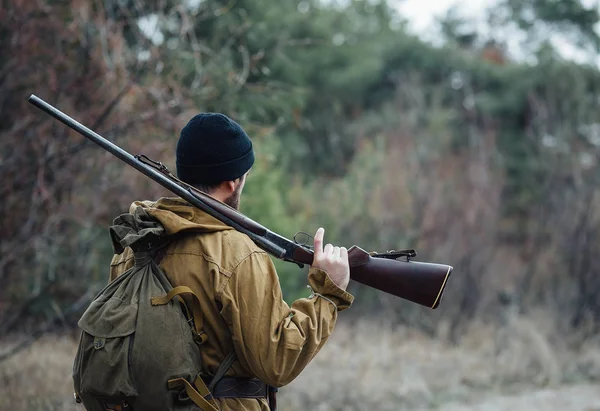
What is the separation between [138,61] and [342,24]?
13.7 metres

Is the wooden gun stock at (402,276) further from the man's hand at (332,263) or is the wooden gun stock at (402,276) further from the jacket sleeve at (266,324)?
the jacket sleeve at (266,324)

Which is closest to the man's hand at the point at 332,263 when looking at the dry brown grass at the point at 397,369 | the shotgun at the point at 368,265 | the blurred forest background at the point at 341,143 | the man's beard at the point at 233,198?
the shotgun at the point at 368,265

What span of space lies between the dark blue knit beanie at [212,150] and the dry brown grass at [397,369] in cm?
386

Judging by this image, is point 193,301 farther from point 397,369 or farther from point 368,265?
point 397,369

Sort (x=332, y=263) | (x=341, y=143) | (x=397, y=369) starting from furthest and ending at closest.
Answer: (x=341, y=143) < (x=397, y=369) < (x=332, y=263)

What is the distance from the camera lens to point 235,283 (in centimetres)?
256

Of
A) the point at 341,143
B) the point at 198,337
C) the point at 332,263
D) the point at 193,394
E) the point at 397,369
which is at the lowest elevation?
the point at 193,394

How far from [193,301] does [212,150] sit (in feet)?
1.80

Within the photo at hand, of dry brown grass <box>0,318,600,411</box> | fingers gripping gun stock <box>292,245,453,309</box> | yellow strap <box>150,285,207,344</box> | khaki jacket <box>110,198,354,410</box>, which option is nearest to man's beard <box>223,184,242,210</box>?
khaki jacket <box>110,198,354,410</box>

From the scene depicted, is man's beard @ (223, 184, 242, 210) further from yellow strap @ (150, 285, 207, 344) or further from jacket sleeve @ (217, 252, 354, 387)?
yellow strap @ (150, 285, 207, 344)

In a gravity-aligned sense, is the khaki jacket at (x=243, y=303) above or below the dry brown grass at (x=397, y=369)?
below

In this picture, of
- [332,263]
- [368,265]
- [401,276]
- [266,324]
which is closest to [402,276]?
[401,276]

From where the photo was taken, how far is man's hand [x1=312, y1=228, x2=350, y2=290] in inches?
108

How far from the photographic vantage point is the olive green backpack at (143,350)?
2.46 metres
